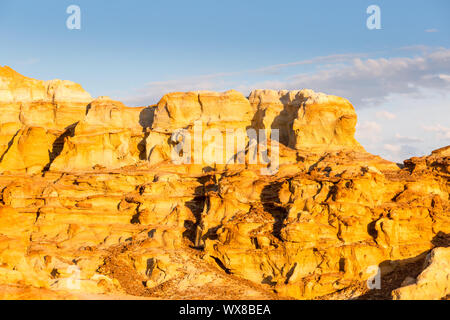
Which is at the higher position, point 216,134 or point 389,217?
point 216,134

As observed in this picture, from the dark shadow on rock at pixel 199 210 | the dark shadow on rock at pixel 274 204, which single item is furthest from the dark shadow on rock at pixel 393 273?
the dark shadow on rock at pixel 199 210

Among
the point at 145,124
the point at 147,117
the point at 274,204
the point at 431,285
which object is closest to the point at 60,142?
the point at 145,124

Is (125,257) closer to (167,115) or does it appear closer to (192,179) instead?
(192,179)

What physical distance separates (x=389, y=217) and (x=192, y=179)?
13.0 m

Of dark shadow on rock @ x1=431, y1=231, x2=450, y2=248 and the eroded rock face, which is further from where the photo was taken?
dark shadow on rock @ x1=431, y1=231, x2=450, y2=248

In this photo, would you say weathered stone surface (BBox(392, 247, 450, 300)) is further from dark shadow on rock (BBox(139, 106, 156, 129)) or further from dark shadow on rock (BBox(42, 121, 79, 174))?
dark shadow on rock (BBox(42, 121, 79, 174))

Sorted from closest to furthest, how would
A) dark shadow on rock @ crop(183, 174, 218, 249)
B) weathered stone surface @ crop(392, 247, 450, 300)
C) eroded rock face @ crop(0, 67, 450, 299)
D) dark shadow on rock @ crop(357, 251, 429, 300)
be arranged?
weathered stone surface @ crop(392, 247, 450, 300) < dark shadow on rock @ crop(357, 251, 429, 300) < eroded rock face @ crop(0, 67, 450, 299) < dark shadow on rock @ crop(183, 174, 218, 249)

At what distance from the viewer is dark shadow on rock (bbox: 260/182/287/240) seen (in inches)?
1411

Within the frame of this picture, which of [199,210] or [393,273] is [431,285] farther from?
[199,210]

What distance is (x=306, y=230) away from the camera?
34125 millimetres

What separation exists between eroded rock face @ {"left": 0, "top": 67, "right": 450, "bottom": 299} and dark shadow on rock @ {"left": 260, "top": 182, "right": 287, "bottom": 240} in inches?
3.2

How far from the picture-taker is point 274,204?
123 feet

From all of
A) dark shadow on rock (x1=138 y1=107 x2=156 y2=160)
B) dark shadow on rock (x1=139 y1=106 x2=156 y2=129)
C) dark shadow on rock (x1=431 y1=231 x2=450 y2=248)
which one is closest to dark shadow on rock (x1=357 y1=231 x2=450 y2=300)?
dark shadow on rock (x1=431 y1=231 x2=450 y2=248)
